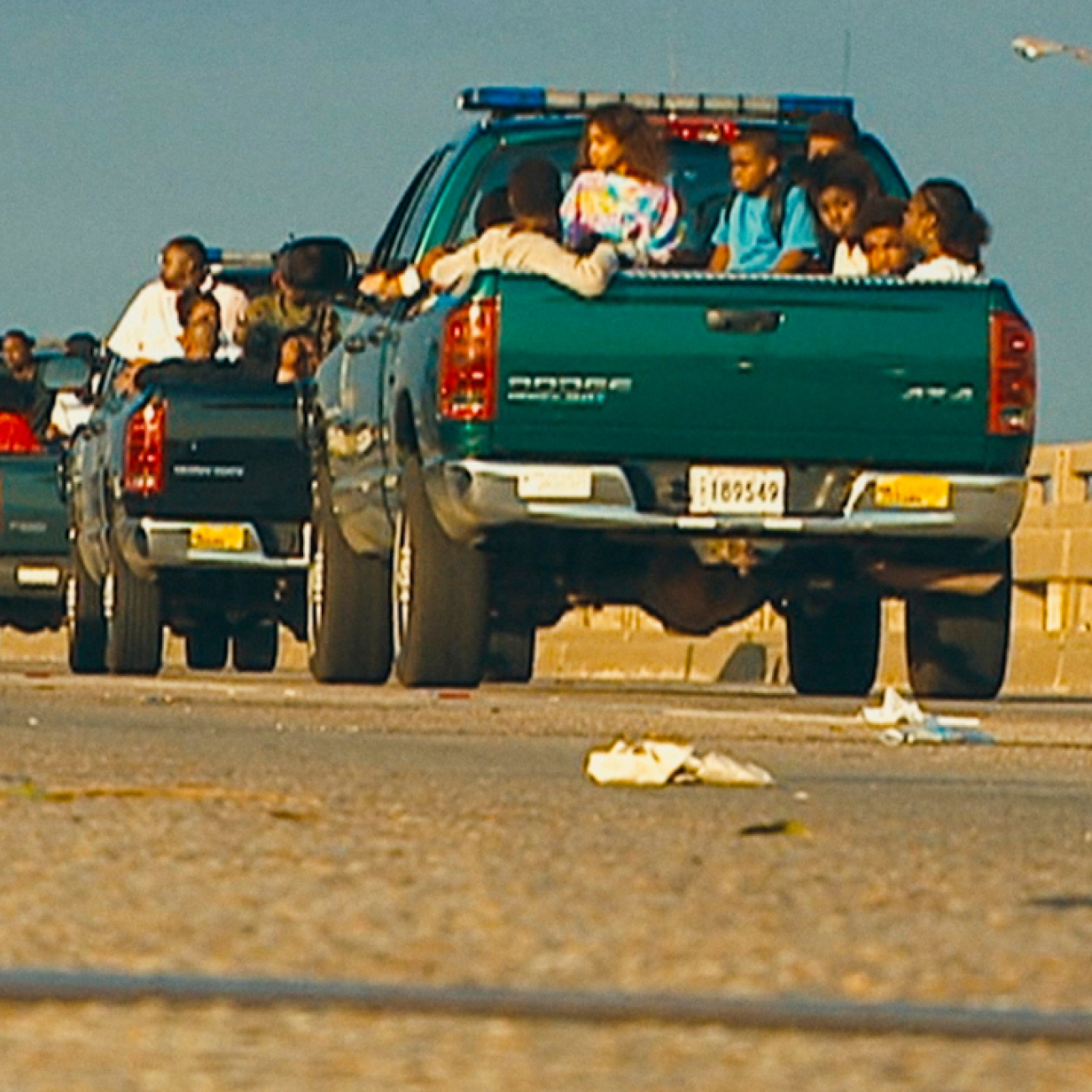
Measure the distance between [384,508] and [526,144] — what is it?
1547mm

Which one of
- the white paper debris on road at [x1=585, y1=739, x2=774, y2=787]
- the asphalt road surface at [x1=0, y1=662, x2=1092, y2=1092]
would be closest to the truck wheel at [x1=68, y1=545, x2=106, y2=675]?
the asphalt road surface at [x1=0, y1=662, x2=1092, y2=1092]

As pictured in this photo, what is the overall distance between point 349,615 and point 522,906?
38.9 ft

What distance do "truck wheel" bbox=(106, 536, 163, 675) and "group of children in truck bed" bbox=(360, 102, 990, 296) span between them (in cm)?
423

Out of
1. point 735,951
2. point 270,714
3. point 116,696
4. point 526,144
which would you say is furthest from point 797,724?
point 735,951

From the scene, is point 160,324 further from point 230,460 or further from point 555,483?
point 555,483

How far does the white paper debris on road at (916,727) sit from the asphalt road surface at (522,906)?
0.89 m

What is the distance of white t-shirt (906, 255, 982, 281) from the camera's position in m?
16.2

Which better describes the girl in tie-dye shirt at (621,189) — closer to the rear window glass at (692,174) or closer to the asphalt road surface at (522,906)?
the rear window glass at (692,174)

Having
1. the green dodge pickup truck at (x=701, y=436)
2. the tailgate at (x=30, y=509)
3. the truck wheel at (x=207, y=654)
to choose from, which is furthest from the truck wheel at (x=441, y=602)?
the tailgate at (x=30, y=509)

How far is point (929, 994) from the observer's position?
504cm

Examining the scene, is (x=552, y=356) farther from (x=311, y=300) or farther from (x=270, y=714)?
(x=311, y=300)

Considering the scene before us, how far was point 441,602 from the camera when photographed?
16.0 m

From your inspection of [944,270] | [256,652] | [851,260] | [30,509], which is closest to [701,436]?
[944,270]

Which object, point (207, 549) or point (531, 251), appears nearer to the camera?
point (531, 251)
